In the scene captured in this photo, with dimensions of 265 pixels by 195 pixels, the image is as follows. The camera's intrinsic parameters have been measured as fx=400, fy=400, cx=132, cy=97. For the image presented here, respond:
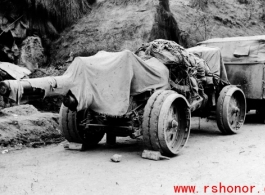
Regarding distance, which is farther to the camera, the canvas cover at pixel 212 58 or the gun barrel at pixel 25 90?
the canvas cover at pixel 212 58

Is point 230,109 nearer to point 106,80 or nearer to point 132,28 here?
point 106,80

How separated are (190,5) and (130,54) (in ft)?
34.0

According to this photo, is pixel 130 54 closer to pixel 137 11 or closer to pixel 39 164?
pixel 39 164

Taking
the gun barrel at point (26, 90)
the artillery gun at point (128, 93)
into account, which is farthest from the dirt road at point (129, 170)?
the gun barrel at point (26, 90)

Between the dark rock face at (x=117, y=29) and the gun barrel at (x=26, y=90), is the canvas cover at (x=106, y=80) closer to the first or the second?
the gun barrel at (x=26, y=90)

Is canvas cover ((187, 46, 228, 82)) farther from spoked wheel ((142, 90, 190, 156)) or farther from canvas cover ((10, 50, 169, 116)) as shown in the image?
canvas cover ((10, 50, 169, 116))

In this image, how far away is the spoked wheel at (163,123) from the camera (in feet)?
20.7

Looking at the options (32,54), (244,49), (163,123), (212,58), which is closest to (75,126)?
(163,123)

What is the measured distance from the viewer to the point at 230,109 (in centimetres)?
880

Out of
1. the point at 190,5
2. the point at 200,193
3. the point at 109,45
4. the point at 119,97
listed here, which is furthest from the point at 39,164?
the point at 190,5

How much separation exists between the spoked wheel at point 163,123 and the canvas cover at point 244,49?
370 centimetres

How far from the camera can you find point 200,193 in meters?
4.73

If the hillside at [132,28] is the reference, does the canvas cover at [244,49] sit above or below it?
below

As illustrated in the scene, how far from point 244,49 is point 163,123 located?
Result: 4.81 m
